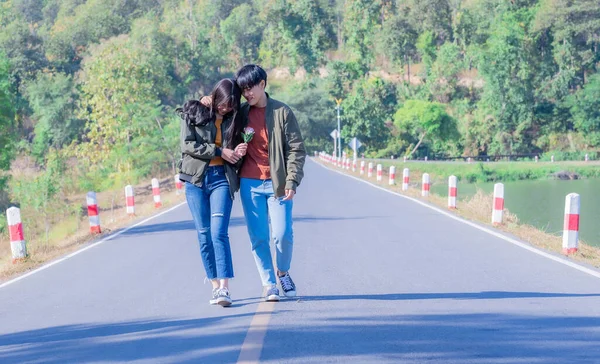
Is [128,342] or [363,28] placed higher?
[363,28]

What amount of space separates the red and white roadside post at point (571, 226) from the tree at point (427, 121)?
72720mm

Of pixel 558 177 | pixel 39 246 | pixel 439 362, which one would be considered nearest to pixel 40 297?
pixel 439 362

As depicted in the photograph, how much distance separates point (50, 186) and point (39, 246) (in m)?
21.3

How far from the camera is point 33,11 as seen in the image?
166 meters

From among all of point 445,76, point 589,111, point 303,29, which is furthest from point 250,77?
point 303,29

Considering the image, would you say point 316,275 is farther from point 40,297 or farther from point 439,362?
point 439,362

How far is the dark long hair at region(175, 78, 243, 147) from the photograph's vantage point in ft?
23.3

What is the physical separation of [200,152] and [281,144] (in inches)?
27.4

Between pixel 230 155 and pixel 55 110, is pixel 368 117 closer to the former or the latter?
pixel 55 110

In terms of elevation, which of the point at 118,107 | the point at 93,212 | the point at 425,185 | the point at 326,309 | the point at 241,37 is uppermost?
the point at 241,37

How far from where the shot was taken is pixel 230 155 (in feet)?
23.5

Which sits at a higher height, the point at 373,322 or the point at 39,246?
the point at 373,322

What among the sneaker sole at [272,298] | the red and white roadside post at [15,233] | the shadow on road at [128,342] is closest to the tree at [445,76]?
the red and white roadside post at [15,233]

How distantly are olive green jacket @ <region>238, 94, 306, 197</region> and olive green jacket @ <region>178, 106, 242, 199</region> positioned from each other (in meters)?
0.29
